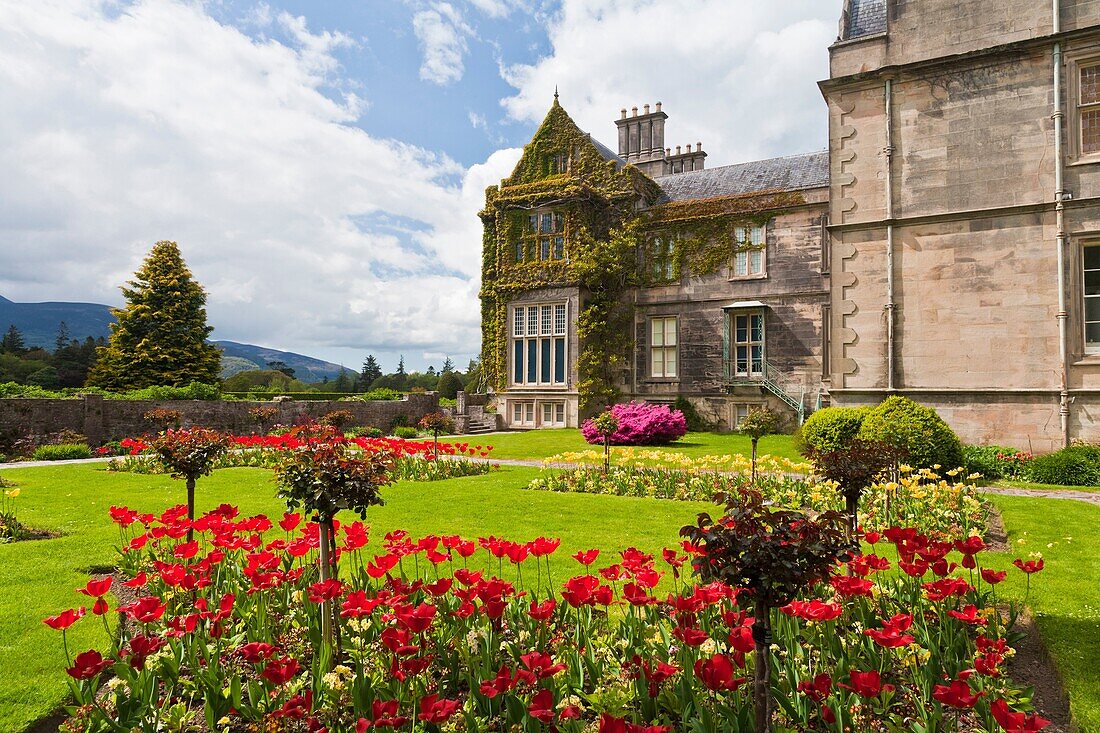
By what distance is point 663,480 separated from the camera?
11.5 meters

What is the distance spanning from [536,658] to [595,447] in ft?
54.2

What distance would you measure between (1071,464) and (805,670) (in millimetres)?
12529

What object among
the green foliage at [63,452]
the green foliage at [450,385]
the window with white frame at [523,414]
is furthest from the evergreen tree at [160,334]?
the green foliage at [450,385]

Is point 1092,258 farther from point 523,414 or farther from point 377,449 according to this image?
point 523,414

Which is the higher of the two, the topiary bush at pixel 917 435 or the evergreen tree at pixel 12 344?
the evergreen tree at pixel 12 344

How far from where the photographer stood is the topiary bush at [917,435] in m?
11.7

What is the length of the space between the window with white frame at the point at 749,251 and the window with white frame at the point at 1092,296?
10.4 m

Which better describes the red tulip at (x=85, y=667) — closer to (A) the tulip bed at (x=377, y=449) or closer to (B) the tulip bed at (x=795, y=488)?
(B) the tulip bed at (x=795, y=488)

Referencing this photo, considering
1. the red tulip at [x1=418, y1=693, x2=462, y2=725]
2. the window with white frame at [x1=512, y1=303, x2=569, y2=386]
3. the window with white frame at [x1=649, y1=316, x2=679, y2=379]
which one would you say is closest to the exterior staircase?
the window with white frame at [x1=649, y1=316, x2=679, y2=379]

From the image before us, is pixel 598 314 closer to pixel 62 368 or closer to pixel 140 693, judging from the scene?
pixel 140 693

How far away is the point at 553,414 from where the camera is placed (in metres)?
26.2

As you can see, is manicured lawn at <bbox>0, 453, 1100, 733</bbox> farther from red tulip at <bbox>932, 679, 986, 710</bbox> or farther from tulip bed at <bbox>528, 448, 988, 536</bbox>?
red tulip at <bbox>932, 679, 986, 710</bbox>

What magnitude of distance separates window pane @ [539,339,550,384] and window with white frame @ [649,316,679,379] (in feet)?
13.5

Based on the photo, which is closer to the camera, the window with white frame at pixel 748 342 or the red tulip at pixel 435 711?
the red tulip at pixel 435 711
